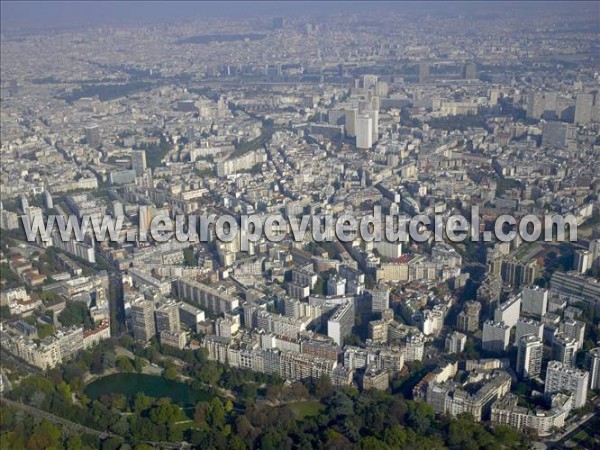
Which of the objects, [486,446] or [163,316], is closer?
[486,446]

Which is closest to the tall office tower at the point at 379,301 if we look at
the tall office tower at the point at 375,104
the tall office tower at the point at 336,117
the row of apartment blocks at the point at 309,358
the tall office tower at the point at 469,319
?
the tall office tower at the point at 469,319

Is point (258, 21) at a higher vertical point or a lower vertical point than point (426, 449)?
higher

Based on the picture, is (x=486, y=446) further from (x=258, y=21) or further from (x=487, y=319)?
(x=258, y=21)

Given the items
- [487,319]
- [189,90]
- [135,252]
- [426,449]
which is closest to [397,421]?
[426,449]

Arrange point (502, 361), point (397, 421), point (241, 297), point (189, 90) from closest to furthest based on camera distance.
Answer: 1. point (397, 421)
2. point (502, 361)
3. point (241, 297)
4. point (189, 90)

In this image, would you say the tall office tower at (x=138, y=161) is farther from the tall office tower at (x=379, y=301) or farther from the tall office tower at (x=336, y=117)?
the tall office tower at (x=379, y=301)

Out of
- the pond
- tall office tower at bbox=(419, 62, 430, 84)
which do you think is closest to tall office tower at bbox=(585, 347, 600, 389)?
the pond

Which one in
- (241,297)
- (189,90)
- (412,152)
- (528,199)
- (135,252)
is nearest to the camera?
(241,297)

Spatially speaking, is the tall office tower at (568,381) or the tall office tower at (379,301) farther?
the tall office tower at (379,301)
